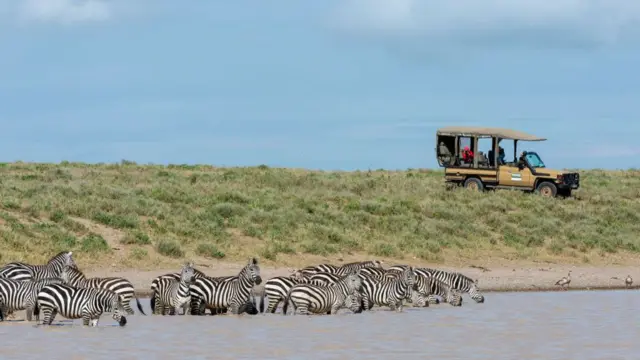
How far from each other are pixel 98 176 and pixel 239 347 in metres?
32.3

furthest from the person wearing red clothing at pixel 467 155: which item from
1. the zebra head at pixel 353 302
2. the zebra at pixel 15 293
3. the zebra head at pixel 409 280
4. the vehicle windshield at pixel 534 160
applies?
the zebra at pixel 15 293

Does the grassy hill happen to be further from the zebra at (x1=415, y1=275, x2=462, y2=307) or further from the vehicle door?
the zebra at (x1=415, y1=275, x2=462, y2=307)

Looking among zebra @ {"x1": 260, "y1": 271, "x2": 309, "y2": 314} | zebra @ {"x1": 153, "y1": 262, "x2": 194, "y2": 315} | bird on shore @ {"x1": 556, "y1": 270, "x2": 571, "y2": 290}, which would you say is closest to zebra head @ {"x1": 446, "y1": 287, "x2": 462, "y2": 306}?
zebra @ {"x1": 260, "y1": 271, "x2": 309, "y2": 314}

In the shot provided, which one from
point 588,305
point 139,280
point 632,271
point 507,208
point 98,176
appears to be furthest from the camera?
point 98,176

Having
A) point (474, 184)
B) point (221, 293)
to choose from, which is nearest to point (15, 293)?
point (221, 293)

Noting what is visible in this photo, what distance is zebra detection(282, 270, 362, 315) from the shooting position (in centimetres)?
2262

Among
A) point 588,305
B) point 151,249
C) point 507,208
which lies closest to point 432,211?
A: point 507,208

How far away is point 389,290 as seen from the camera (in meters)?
24.2

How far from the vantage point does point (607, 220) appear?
151ft

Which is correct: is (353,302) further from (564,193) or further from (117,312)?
(564,193)

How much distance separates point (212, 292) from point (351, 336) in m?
3.71

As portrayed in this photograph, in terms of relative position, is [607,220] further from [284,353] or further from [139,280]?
[284,353]

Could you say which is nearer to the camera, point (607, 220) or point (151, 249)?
point (151, 249)

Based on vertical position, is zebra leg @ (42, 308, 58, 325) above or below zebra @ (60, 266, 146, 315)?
below
